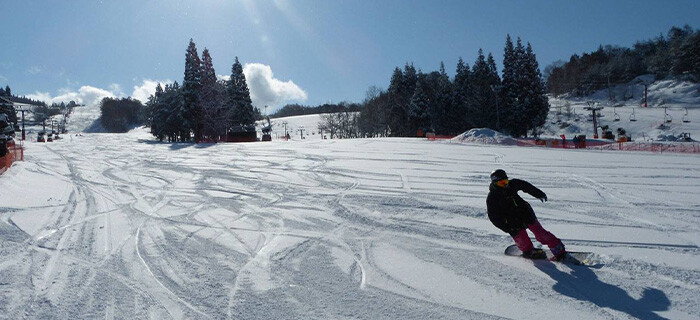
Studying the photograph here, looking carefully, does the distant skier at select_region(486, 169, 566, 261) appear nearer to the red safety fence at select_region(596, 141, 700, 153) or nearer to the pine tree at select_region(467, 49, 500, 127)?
the red safety fence at select_region(596, 141, 700, 153)

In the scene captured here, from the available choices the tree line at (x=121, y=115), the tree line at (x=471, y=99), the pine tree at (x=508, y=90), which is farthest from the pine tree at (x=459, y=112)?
the tree line at (x=121, y=115)

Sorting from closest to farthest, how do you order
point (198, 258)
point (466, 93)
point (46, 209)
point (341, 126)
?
point (198, 258) < point (46, 209) < point (466, 93) < point (341, 126)

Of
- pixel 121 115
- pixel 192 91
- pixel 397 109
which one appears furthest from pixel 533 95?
pixel 121 115

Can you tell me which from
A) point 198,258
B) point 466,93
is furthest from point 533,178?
point 466,93

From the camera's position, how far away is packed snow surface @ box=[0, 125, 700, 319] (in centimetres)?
396

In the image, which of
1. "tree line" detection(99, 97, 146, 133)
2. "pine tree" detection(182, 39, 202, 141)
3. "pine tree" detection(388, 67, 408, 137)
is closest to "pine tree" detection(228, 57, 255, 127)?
"pine tree" detection(182, 39, 202, 141)

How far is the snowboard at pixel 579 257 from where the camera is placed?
191 inches

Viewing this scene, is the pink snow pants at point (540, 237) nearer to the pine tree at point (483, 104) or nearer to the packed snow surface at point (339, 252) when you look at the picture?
the packed snow surface at point (339, 252)

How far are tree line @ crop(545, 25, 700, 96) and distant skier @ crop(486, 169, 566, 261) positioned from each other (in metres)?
104

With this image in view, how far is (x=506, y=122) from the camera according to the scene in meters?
50.5

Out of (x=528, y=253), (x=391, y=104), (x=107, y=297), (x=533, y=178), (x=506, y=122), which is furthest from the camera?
(x=391, y=104)

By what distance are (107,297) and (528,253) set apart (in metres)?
5.10

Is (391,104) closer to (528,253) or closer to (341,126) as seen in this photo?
(341,126)

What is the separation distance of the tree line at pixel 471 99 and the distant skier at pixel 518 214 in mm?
38461
